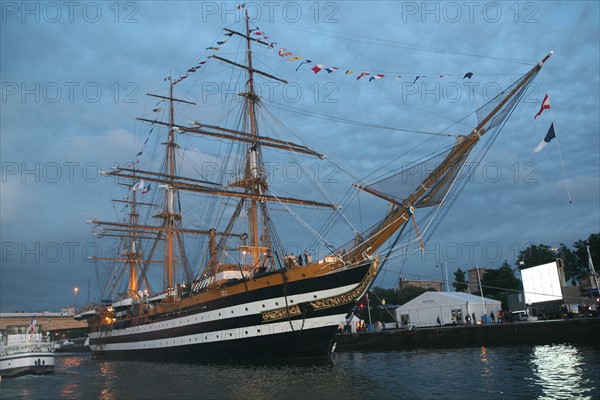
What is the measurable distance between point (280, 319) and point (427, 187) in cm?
985

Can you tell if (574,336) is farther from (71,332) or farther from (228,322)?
(71,332)

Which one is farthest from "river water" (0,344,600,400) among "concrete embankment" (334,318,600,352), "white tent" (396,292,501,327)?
"white tent" (396,292,501,327)

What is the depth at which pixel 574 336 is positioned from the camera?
82.3 ft

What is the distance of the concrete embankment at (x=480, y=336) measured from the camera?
25000mm

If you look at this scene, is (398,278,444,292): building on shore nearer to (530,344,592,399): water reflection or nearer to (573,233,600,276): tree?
(573,233,600,276): tree

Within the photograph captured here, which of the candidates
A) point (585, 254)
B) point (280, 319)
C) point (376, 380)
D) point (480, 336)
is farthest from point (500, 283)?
point (376, 380)

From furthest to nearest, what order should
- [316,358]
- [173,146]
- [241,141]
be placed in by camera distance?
1. [173,146]
2. [241,141]
3. [316,358]

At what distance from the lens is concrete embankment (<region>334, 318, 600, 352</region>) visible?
25.0 m

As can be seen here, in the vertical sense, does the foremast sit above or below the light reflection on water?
above

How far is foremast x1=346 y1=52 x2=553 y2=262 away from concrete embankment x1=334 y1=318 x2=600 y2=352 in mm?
6509

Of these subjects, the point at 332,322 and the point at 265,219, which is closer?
the point at 332,322

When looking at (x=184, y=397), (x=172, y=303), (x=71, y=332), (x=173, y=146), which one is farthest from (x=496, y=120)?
(x=71, y=332)

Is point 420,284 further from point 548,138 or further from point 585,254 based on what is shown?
point 548,138

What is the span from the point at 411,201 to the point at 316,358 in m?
9.34
